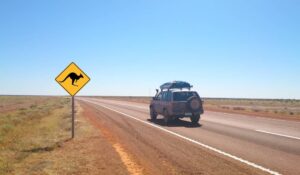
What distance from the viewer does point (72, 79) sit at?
14.9 m

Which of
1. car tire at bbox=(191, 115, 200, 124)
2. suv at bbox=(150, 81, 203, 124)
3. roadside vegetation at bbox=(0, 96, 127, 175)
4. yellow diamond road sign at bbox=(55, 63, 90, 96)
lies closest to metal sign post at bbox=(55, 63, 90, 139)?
yellow diamond road sign at bbox=(55, 63, 90, 96)

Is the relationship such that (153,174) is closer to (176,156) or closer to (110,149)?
(176,156)

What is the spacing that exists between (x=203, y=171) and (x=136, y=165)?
1.71m

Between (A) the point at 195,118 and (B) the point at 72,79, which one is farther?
(A) the point at 195,118

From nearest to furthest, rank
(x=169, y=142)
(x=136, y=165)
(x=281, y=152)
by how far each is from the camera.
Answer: (x=136, y=165)
(x=281, y=152)
(x=169, y=142)

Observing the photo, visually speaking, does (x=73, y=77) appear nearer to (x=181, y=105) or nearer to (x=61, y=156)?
(x=61, y=156)

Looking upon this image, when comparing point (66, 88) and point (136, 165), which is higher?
point (66, 88)

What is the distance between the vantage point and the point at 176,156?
1064 centimetres

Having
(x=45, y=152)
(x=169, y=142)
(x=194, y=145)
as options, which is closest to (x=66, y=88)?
(x=45, y=152)

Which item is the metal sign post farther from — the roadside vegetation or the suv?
the suv

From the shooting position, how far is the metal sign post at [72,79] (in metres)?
14.7

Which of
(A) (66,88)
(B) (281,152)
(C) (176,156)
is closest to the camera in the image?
(C) (176,156)

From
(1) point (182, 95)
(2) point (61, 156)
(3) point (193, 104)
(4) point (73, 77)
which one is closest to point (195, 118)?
(3) point (193, 104)

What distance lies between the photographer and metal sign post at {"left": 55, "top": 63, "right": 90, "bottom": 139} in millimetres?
14727
